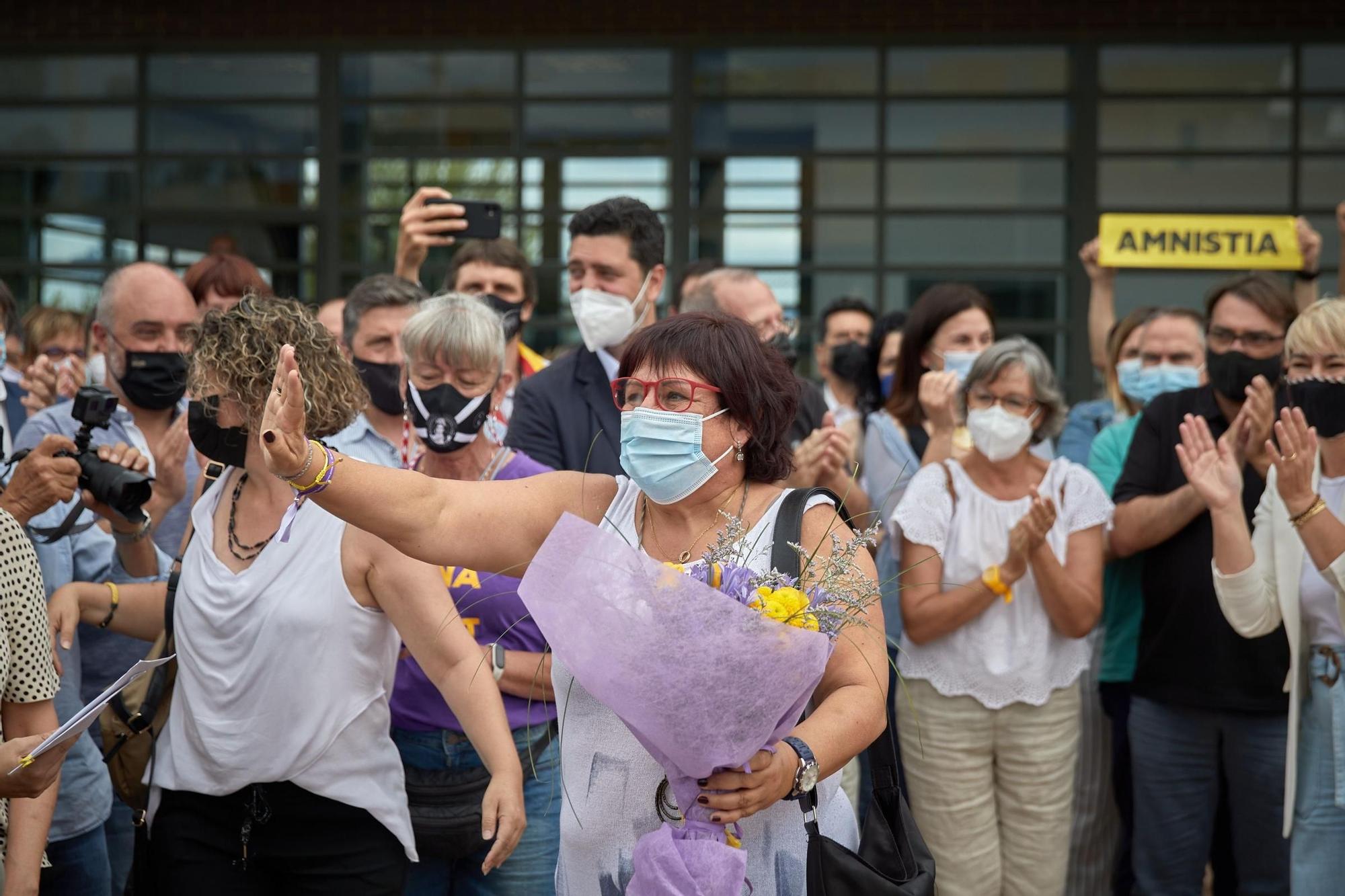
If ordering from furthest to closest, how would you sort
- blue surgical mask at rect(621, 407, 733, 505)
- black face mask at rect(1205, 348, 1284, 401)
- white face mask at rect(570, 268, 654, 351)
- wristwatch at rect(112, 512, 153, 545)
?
black face mask at rect(1205, 348, 1284, 401) → white face mask at rect(570, 268, 654, 351) → wristwatch at rect(112, 512, 153, 545) → blue surgical mask at rect(621, 407, 733, 505)

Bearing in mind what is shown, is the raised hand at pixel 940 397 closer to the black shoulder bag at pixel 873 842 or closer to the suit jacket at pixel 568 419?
the suit jacket at pixel 568 419

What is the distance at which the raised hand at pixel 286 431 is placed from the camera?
2.61 metres

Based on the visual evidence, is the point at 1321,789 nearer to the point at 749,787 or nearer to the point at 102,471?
the point at 749,787

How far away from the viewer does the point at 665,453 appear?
114 inches

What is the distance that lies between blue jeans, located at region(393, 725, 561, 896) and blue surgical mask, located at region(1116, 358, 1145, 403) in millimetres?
3334

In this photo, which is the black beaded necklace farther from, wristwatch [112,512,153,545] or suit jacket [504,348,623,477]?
suit jacket [504,348,623,477]

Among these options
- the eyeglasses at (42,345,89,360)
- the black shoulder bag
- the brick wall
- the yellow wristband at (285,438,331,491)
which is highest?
the brick wall

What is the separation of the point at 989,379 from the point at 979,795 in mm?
1534

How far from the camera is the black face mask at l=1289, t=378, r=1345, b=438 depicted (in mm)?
4312

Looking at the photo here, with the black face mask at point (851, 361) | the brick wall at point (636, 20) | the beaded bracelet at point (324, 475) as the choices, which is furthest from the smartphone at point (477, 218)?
the brick wall at point (636, 20)

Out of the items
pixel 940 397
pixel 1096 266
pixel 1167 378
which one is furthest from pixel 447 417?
pixel 1096 266

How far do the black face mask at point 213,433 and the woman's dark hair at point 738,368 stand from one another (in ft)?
3.51

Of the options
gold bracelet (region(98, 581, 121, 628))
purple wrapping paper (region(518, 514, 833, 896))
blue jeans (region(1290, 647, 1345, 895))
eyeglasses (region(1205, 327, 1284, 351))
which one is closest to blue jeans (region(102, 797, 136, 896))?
gold bracelet (region(98, 581, 121, 628))

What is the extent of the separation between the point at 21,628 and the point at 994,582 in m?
3.18
